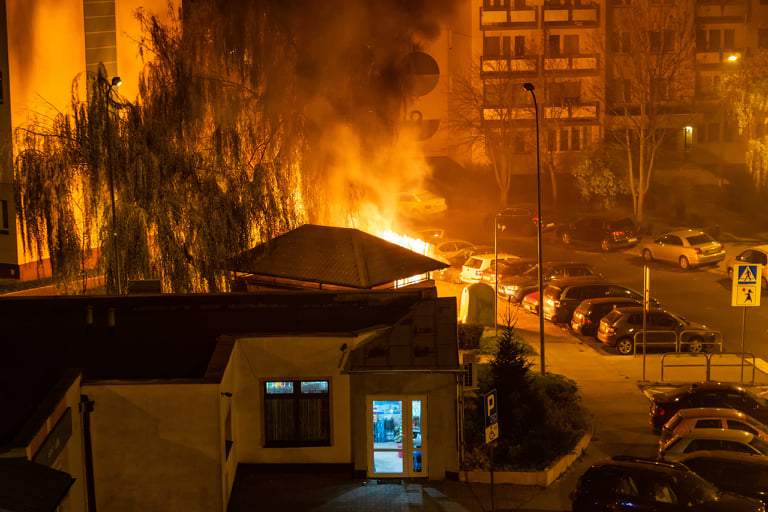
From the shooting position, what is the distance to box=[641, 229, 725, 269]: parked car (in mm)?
32781

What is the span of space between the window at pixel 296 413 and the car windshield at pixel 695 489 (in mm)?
5605

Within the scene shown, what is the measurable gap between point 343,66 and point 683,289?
14420mm

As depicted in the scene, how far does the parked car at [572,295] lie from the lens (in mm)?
26406

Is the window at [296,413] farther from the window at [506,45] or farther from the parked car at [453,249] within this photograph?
the window at [506,45]

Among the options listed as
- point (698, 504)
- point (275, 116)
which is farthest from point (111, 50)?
point (698, 504)

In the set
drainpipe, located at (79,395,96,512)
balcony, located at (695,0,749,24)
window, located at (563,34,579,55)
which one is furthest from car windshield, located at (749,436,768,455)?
balcony, located at (695,0,749,24)

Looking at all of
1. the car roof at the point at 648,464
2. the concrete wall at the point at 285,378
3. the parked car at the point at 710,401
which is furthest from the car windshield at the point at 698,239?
the concrete wall at the point at 285,378

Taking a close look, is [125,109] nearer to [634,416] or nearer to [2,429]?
[2,429]

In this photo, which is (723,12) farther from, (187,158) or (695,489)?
(695,489)

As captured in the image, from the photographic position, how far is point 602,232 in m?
38.1

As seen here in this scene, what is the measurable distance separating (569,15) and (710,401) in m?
38.0

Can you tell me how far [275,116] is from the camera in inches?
897

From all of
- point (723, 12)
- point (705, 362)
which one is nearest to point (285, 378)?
point (705, 362)

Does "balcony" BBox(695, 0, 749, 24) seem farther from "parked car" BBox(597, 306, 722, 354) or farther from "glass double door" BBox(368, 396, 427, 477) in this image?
"glass double door" BBox(368, 396, 427, 477)
